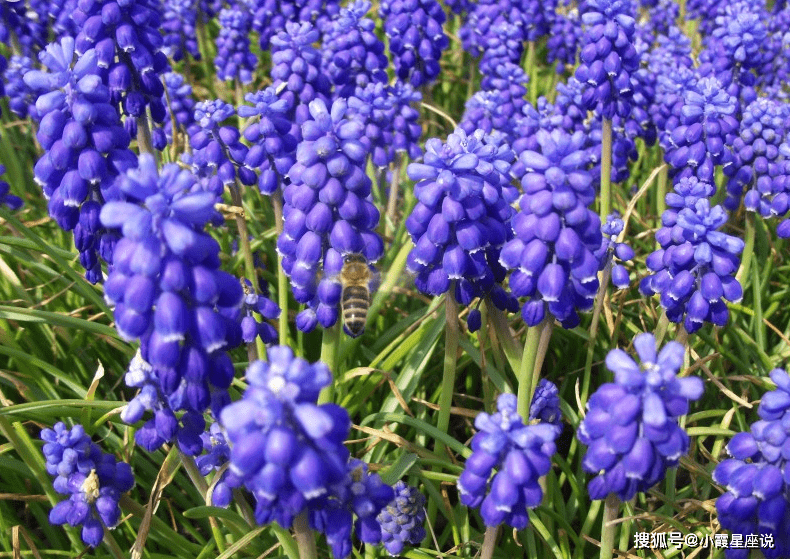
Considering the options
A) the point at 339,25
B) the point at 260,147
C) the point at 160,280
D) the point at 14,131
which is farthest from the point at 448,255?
the point at 14,131

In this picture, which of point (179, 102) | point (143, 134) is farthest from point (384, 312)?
point (179, 102)

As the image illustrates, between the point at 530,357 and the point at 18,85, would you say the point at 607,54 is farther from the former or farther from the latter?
the point at 18,85

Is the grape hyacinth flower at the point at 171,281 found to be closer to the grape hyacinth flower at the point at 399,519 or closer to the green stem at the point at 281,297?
the grape hyacinth flower at the point at 399,519

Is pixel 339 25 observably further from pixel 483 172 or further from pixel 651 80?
pixel 483 172

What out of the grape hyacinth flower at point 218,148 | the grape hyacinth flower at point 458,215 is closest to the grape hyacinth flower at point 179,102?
the grape hyacinth flower at point 218,148

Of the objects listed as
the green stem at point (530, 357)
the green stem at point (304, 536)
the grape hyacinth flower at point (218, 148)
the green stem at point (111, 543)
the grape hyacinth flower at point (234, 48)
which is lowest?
the green stem at point (111, 543)

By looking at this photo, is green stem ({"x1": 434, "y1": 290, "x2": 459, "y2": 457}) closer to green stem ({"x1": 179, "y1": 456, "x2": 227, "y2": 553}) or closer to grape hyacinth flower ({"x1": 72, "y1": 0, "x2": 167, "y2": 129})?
green stem ({"x1": 179, "y1": 456, "x2": 227, "y2": 553})
